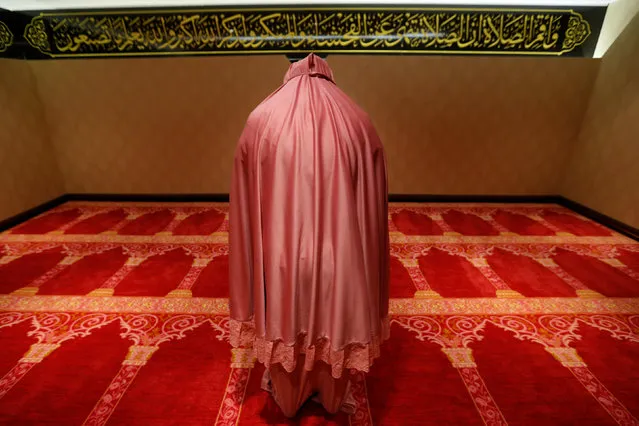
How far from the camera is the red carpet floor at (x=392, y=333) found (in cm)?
141

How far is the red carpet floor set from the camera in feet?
4.62

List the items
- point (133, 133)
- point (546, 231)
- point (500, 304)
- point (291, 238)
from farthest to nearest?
point (133, 133) → point (546, 231) → point (500, 304) → point (291, 238)

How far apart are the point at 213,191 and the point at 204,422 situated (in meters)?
3.25

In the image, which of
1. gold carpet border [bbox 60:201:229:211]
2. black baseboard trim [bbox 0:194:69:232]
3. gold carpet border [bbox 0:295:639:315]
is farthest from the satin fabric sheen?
black baseboard trim [bbox 0:194:69:232]

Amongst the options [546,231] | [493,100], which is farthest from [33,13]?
[546,231]

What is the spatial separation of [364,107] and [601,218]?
2.81 metres

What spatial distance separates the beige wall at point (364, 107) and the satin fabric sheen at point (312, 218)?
3.15 m

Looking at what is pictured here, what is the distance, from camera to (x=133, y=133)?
4012mm

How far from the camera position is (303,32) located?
387 centimetres

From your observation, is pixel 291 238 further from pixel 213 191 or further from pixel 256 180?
pixel 213 191

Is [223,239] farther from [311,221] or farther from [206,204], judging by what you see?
[311,221]

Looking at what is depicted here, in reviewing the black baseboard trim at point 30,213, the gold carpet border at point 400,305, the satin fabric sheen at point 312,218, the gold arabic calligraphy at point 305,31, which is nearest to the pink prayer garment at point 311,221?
the satin fabric sheen at point 312,218

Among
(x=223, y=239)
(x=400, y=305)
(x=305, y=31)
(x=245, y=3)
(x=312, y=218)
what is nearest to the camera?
(x=312, y=218)

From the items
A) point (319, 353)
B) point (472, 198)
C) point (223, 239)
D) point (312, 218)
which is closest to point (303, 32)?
point (223, 239)
